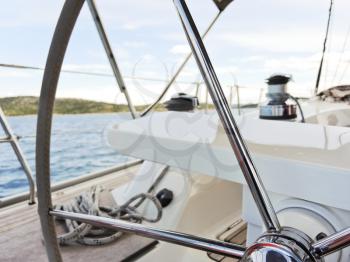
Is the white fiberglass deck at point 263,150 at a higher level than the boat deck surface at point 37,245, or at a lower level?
higher

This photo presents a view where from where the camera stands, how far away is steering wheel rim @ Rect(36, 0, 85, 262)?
18.1 inches

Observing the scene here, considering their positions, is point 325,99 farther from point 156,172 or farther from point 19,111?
point 19,111

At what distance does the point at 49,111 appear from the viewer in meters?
0.53

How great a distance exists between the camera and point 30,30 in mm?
3521

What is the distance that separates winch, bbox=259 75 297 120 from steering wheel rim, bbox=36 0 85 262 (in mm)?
605

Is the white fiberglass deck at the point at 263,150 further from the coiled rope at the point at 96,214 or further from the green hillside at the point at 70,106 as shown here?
the green hillside at the point at 70,106

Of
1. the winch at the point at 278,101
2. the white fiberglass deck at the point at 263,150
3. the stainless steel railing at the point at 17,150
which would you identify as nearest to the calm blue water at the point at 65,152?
the stainless steel railing at the point at 17,150

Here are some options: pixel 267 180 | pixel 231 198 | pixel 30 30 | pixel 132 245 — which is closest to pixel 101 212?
pixel 132 245

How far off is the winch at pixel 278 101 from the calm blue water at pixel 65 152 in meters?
0.82

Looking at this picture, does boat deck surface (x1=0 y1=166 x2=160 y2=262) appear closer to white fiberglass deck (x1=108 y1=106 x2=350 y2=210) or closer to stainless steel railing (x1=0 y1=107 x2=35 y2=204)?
stainless steel railing (x1=0 y1=107 x2=35 y2=204)

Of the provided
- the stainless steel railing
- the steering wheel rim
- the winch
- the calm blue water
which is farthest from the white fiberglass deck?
the stainless steel railing

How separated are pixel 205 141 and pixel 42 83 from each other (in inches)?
13.1

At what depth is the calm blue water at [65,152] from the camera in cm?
176

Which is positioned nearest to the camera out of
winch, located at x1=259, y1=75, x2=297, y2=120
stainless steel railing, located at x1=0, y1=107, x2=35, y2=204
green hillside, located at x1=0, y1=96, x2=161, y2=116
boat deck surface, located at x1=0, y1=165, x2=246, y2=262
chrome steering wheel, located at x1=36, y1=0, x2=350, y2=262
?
chrome steering wheel, located at x1=36, y1=0, x2=350, y2=262
